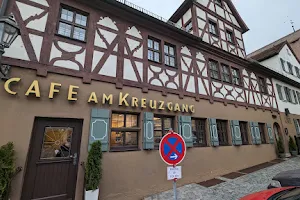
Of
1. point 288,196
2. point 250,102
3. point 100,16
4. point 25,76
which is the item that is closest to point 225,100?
point 250,102

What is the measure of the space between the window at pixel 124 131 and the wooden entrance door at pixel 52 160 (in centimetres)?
101

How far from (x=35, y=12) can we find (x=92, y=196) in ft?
16.9

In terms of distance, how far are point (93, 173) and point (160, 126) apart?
279cm

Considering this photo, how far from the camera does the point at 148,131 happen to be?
5.14 meters

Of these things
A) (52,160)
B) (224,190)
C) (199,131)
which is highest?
(199,131)

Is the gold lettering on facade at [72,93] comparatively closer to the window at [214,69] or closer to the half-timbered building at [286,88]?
the window at [214,69]

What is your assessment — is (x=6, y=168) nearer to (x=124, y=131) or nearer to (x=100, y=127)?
(x=100, y=127)

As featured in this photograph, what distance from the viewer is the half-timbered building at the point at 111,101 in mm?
3764

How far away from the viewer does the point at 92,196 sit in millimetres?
3619

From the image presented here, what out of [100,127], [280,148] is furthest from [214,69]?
[280,148]

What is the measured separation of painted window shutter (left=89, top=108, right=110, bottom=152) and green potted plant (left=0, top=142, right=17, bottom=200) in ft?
5.29

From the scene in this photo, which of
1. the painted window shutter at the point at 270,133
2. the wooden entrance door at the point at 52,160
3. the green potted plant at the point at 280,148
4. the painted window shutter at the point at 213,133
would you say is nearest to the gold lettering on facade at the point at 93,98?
the wooden entrance door at the point at 52,160

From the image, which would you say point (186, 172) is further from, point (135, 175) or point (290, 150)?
point (290, 150)

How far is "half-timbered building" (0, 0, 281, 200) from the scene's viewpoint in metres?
3.76
